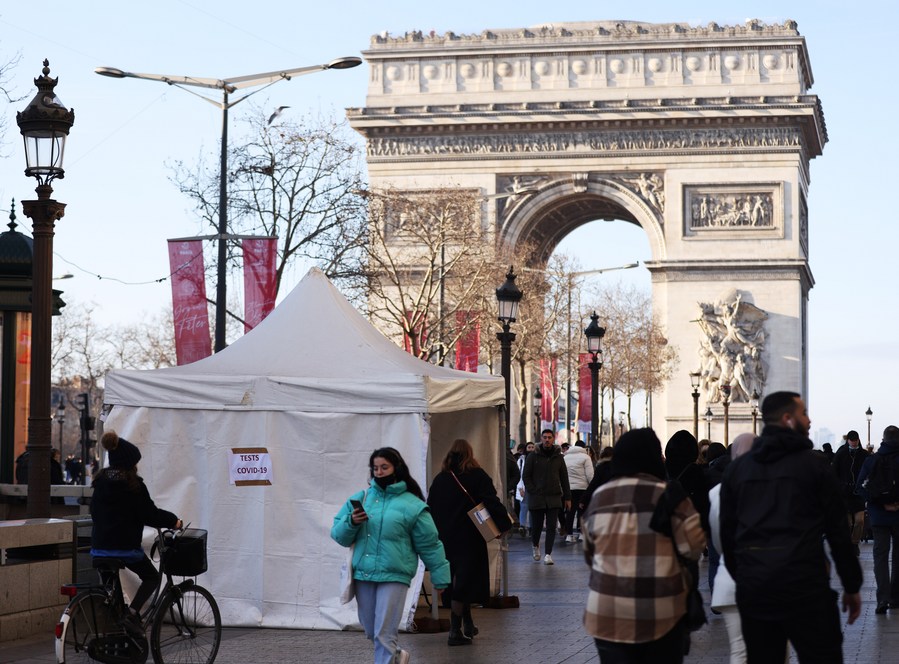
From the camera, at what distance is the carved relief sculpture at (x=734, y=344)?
5212 cm

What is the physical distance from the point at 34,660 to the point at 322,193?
24.1 meters

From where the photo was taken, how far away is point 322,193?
3547 centimetres

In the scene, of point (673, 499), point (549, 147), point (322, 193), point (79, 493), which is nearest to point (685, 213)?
point (549, 147)

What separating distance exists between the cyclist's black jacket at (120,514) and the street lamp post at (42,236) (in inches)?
89.7

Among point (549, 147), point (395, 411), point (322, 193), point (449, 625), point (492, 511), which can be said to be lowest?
point (449, 625)

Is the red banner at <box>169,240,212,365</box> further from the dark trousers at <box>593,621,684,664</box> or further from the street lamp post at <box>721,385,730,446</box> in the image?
the street lamp post at <box>721,385,730,446</box>

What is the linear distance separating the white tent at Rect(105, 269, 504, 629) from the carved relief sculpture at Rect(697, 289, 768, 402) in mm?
38414

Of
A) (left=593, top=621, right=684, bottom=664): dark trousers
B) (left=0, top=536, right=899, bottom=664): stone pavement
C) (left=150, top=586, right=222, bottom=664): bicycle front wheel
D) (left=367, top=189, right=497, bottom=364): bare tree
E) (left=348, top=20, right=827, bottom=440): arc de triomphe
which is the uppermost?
(left=348, top=20, right=827, bottom=440): arc de triomphe

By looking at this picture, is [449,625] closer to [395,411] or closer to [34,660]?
[395,411]

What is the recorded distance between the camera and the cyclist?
10.9m

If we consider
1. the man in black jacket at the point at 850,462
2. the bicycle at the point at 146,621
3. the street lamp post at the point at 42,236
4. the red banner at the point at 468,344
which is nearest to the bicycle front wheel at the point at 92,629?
the bicycle at the point at 146,621

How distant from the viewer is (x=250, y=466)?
14.2m

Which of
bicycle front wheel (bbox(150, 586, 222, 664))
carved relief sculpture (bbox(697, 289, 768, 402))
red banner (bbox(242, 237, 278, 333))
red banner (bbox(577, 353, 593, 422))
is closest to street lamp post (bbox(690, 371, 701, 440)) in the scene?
carved relief sculpture (bbox(697, 289, 768, 402))

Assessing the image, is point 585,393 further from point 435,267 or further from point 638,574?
point 638,574
